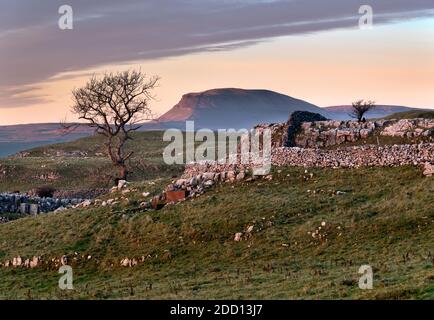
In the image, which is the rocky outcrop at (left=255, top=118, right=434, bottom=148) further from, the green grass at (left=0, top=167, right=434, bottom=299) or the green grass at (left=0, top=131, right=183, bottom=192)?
the green grass at (left=0, top=131, right=183, bottom=192)

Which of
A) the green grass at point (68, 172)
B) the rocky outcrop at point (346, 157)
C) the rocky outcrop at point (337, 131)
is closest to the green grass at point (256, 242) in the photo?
the rocky outcrop at point (346, 157)

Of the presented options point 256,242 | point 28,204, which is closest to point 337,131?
point 256,242

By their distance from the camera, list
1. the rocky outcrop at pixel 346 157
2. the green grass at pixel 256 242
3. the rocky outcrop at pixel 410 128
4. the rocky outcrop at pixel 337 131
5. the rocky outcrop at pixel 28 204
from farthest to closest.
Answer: the rocky outcrop at pixel 28 204
the rocky outcrop at pixel 337 131
the rocky outcrop at pixel 410 128
the rocky outcrop at pixel 346 157
the green grass at pixel 256 242

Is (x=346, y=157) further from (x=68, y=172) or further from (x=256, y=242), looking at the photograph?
(x=68, y=172)

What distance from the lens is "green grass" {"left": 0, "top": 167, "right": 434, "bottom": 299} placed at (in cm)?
2122

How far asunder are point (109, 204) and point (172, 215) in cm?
605

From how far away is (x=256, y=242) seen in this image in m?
28.6

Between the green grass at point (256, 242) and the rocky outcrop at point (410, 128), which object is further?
the rocky outcrop at point (410, 128)

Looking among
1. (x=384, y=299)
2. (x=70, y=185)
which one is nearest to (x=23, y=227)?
(x=384, y=299)

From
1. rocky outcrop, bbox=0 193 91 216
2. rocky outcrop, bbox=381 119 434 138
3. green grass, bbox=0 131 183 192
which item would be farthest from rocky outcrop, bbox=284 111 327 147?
green grass, bbox=0 131 183 192

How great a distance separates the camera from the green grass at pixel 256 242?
21219 mm

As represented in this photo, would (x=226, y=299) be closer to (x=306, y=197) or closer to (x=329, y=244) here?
(x=329, y=244)

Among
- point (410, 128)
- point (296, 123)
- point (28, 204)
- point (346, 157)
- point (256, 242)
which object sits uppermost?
point (296, 123)

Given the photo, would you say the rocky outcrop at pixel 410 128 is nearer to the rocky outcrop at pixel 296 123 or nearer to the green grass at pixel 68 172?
the rocky outcrop at pixel 296 123
